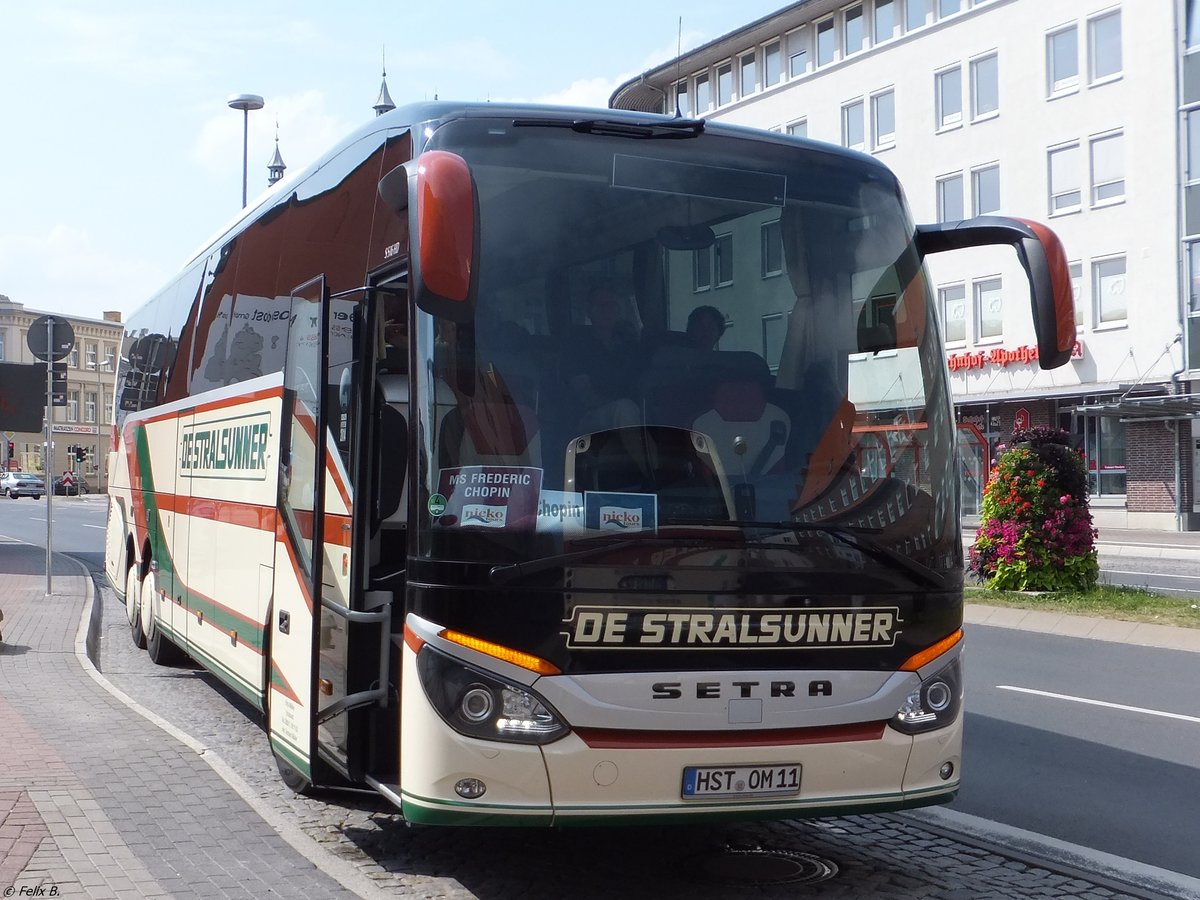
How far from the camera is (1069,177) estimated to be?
40.2 metres

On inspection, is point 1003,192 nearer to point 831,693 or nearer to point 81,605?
point 81,605

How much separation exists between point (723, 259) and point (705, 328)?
1.19 ft

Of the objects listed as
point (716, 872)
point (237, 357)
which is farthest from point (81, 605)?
point (716, 872)

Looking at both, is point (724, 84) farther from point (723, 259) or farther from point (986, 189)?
point (723, 259)

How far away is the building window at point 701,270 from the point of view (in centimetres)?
568

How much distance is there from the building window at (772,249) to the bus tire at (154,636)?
760cm

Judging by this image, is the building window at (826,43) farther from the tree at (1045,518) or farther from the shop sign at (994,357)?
the tree at (1045,518)

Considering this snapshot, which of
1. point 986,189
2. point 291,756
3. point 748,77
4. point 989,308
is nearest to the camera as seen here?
point 291,756

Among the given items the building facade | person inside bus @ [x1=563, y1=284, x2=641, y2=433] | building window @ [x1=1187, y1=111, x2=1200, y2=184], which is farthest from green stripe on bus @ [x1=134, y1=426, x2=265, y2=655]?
the building facade

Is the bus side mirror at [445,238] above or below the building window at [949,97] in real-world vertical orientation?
below

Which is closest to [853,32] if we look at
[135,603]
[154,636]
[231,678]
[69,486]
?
[135,603]

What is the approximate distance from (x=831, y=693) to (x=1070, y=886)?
1379 millimetres

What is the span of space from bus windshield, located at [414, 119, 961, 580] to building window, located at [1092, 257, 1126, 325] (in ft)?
115

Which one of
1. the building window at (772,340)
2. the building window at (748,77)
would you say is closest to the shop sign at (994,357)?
the building window at (748,77)
